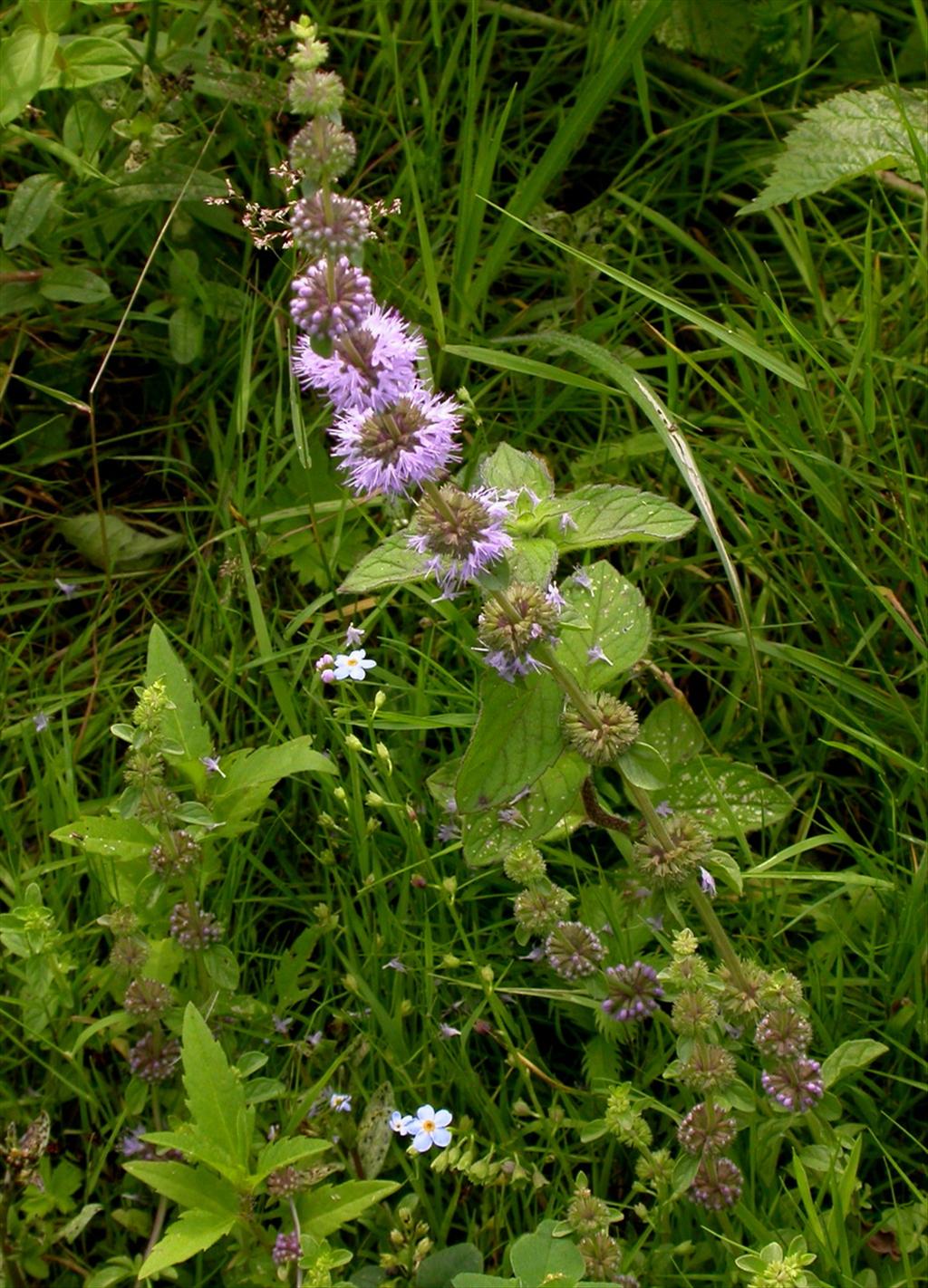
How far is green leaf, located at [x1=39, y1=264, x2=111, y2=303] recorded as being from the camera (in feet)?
9.64

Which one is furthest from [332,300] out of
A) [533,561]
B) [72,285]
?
[72,285]

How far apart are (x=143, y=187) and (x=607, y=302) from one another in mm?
1102

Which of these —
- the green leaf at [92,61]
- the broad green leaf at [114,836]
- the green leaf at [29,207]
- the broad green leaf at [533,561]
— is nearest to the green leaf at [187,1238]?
the broad green leaf at [114,836]

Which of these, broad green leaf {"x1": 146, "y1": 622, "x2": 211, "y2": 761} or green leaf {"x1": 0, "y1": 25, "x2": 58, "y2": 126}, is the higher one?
green leaf {"x1": 0, "y1": 25, "x2": 58, "y2": 126}

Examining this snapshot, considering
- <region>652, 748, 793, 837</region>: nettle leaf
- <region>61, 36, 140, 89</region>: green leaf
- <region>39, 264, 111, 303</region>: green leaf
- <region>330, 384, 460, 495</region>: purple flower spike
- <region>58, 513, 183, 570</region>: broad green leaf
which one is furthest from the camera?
<region>58, 513, 183, 570</region>: broad green leaf

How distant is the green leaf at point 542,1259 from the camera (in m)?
1.90

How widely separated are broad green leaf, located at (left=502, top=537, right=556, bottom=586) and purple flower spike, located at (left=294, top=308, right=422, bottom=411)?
0.33m

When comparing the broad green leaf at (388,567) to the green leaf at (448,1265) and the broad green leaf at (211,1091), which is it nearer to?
the broad green leaf at (211,1091)

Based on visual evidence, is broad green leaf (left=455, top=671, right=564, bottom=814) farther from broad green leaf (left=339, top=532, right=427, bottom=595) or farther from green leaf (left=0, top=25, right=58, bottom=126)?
green leaf (left=0, top=25, right=58, bottom=126)

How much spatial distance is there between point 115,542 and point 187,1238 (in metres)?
1.60

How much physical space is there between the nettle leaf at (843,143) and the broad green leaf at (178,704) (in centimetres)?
149

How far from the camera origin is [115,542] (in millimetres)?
3049

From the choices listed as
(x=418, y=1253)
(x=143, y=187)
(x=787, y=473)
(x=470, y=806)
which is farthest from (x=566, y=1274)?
(x=143, y=187)

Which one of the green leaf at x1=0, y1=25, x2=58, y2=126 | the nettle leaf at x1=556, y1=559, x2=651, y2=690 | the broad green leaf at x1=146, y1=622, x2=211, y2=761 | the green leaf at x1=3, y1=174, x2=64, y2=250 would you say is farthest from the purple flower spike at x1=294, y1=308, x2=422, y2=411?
the green leaf at x1=3, y1=174, x2=64, y2=250
